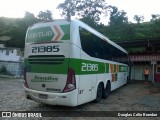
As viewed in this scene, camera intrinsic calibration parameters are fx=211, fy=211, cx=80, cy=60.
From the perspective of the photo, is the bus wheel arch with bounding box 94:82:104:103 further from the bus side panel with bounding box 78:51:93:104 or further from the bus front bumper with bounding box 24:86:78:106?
the bus front bumper with bounding box 24:86:78:106

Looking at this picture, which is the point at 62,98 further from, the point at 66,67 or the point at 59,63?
the point at 59,63

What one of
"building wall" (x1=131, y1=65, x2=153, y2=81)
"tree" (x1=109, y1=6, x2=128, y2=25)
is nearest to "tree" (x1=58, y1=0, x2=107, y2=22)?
"tree" (x1=109, y1=6, x2=128, y2=25)

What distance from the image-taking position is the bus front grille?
25.5 ft

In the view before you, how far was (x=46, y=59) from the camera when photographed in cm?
803

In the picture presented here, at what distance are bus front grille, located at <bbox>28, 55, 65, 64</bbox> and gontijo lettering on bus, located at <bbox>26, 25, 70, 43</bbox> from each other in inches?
25.3

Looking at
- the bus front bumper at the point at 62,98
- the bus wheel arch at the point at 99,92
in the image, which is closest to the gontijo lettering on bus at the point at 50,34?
the bus front bumper at the point at 62,98

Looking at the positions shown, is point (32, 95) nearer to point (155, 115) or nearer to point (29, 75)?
point (29, 75)

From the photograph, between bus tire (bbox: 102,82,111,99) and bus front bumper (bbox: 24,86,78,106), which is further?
bus tire (bbox: 102,82,111,99)

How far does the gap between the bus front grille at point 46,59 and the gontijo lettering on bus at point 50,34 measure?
2.11 feet

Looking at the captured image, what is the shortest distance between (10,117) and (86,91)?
308 cm

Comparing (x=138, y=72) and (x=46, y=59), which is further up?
(x=46, y=59)

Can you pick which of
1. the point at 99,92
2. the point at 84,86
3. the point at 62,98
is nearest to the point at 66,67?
the point at 62,98

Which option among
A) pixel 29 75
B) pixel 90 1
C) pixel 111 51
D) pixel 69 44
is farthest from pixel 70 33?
pixel 90 1

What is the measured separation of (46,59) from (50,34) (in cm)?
97
